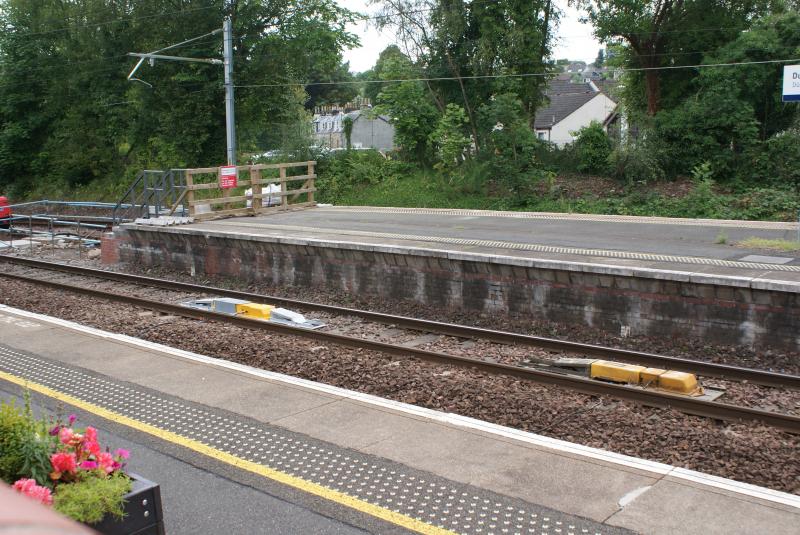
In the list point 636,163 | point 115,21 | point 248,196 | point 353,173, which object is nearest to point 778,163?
point 636,163

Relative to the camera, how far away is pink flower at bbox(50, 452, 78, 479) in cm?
393

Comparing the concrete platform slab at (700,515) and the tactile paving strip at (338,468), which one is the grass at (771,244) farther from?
the tactile paving strip at (338,468)

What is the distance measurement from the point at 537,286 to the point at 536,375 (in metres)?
3.59

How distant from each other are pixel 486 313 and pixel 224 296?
5.68 metres

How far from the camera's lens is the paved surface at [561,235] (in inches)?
494

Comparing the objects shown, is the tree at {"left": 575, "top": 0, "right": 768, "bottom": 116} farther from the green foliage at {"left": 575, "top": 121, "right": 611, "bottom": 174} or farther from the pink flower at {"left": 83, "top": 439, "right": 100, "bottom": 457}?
the pink flower at {"left": 83, "top": 439, "right": 100, "bottom": 457}

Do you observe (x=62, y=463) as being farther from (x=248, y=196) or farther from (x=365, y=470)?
(x=248, y=196)

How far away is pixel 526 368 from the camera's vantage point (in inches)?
376

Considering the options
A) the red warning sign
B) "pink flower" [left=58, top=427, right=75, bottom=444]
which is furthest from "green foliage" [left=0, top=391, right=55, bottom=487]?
the red warning sign

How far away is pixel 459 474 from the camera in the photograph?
580 centimetres

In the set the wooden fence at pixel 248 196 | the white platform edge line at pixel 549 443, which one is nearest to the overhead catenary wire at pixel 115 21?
the wooden fence at pixel 248 196

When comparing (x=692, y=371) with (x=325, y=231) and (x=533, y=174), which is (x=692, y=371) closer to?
(x=325, y=231)

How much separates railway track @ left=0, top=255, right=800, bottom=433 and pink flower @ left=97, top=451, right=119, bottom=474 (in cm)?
585

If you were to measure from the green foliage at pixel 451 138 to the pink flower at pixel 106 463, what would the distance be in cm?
2432
